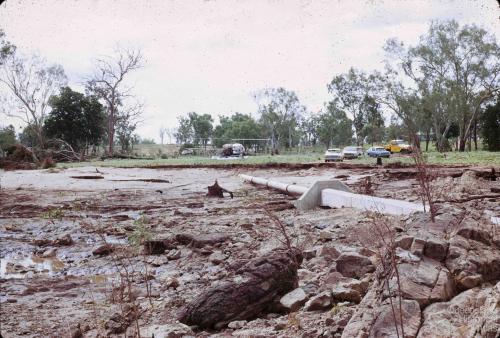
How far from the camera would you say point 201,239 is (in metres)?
5.02

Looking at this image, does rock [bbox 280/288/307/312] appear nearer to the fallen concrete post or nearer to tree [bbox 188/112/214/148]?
the fallen concrete post

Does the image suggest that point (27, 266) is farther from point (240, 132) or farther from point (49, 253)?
point (240, 132)

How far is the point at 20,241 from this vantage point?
5.82 m

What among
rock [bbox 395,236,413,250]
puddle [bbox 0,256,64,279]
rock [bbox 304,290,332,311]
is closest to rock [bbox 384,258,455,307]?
rock [bbox 395,236,413,250]

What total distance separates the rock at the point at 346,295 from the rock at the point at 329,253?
974 mm

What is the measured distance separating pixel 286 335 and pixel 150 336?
0.83m

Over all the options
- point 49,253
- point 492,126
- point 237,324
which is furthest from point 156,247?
point 492,126

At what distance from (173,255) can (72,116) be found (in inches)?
866

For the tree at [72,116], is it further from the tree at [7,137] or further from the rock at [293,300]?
the rock at [293,300]

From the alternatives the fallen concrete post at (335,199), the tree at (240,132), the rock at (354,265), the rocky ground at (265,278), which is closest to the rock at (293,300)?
the rocky ground at (265,278)

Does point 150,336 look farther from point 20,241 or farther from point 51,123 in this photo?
point 51,123

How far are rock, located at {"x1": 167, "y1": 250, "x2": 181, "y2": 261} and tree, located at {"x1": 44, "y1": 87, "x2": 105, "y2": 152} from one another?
20292 millimetres

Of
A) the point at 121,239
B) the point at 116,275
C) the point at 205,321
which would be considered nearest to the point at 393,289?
the point at 205,321

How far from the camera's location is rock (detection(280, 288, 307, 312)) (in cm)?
280
